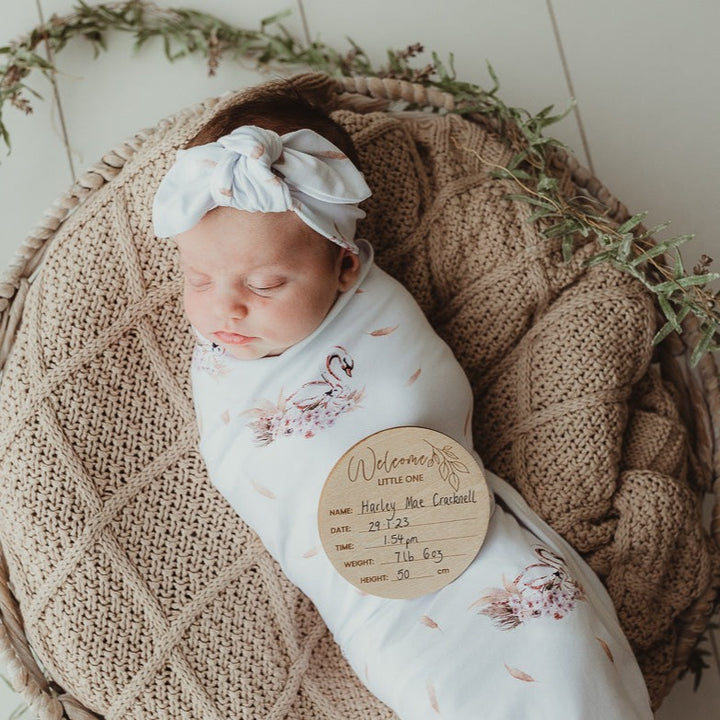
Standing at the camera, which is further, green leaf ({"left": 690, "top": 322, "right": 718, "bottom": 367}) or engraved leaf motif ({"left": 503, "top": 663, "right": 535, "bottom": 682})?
green leaf ({"left": 690, "top": 322, "right": 718, "bottom": 367})

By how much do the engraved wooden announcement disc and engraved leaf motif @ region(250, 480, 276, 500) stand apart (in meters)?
0.10

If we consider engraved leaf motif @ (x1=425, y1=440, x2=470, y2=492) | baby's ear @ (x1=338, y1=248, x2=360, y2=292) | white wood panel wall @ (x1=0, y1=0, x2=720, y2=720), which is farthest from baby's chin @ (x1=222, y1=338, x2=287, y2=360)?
white wood panel wall @ (x1=0, y1=0, x2=720, y2=720)

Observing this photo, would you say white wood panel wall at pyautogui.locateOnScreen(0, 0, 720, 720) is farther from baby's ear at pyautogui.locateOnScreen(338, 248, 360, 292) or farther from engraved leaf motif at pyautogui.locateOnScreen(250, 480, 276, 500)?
engraved leaf motif at pyautogui.locateOnScreen(250, 480, 276, 500)

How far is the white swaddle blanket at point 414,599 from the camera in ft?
3.56

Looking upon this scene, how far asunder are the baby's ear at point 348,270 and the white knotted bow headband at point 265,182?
5 cm

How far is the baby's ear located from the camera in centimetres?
121

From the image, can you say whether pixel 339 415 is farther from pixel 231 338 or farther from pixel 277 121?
pixel 277 121

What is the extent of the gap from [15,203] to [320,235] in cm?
79

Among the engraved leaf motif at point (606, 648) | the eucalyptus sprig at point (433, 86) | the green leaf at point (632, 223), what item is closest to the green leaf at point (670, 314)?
the eucalyptus sprig at point (433, 86)

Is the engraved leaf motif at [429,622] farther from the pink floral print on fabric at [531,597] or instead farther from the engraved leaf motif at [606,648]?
the engraved leaf motif at [606,648]

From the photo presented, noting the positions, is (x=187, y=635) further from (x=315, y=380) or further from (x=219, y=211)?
(x=219, y=211)

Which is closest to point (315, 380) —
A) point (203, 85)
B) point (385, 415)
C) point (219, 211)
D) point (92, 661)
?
point (385, 415)

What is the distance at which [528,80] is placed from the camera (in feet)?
5.73

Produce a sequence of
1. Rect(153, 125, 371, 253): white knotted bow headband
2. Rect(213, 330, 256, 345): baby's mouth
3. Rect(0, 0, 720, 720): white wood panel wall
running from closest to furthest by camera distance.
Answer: Rect(153, 125, 371, 253): white knotted bow headband, Rect(213, 330, 256, 345): baby's mouth, Rect(0, 0, 720, 720): white wood panel wall
